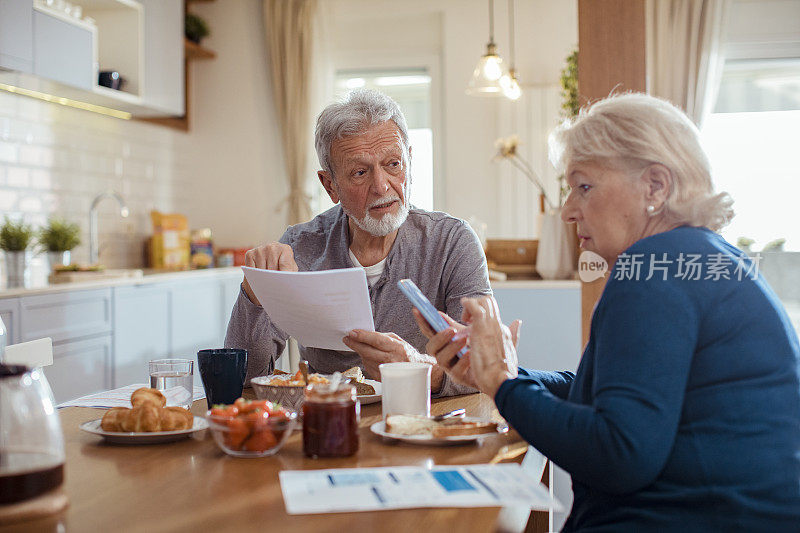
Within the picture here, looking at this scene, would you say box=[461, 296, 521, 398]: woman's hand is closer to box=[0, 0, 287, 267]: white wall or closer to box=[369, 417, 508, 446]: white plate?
box=[369, 417, 508, 446]: white plate

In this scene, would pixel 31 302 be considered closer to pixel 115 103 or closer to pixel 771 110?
pixel 115 103

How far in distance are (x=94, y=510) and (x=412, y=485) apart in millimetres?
388

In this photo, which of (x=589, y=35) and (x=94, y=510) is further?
(x=589, y=35)

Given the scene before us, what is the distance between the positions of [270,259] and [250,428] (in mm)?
781

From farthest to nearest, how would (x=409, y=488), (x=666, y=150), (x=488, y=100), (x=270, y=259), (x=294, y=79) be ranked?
(x=294, y=79) < (x=488, y=100) < (x=270, y=259) < (x=666, y=150) < (x=409, y=488)

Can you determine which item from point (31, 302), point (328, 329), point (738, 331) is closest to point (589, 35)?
point (328, 329)

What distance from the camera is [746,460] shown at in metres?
1.08

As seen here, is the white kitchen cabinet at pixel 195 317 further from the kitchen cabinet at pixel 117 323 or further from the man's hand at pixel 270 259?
the man's hand at pixel 270 259

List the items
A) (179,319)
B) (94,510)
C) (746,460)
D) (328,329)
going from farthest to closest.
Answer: (179,319), (328,329), (746,460), (94,510)

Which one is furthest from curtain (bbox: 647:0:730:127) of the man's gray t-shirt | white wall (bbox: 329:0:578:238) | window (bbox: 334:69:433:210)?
the man's gray t-shirt

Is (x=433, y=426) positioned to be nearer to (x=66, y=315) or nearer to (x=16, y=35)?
(x=66, y=315)

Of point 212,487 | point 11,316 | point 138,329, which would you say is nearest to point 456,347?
point 212,487

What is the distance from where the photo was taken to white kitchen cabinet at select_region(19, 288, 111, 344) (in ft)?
10.3

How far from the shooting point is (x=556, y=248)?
388 centimetres
